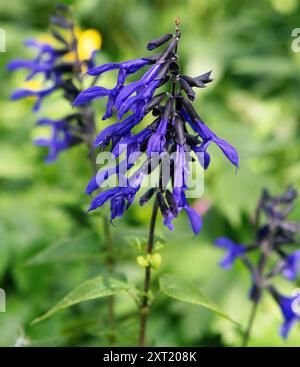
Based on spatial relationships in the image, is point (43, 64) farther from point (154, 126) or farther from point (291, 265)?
point (291, 265)

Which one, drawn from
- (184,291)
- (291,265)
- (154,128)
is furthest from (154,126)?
(291,265)

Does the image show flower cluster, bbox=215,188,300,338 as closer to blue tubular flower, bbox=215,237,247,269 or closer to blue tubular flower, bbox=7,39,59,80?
blue tubular flower, bbox=215,237,247,269

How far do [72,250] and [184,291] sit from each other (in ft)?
2.19

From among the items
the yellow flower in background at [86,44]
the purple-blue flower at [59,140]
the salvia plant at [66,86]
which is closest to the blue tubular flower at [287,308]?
the salvia plant at [66,86]

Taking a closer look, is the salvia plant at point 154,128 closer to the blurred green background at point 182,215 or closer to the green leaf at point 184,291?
the green leaf at point 184,291

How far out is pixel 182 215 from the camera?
3787 millimetres

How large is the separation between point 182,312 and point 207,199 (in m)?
0.84

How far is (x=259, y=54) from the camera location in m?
5.24

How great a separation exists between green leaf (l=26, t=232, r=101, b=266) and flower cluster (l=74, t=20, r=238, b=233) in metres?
0.62

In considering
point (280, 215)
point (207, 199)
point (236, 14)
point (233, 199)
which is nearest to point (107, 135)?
point (280, 215)

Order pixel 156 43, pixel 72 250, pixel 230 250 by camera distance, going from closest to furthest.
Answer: pixel 156 43
pixel 72 250
pixel 230 250

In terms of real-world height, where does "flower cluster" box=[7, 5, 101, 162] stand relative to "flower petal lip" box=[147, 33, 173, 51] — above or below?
above

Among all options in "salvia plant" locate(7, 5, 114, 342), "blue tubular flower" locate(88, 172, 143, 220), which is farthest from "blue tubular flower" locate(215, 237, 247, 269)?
"blue tubular flower" locate(88, 172, 143, 220)

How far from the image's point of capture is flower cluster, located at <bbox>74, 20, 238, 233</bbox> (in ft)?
5.34
